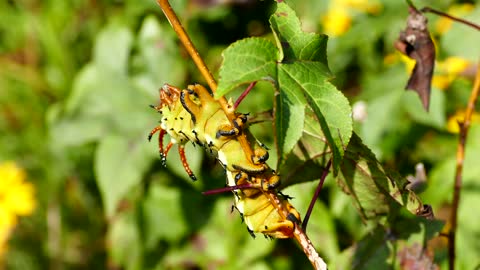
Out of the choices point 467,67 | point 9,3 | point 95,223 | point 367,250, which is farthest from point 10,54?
point 367,250

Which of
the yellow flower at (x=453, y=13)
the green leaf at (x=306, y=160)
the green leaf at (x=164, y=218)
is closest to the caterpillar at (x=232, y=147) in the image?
the green leaf at (x=306, y=160)

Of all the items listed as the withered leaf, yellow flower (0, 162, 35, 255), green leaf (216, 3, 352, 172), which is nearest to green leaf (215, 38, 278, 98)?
green leaf (216, 3, 352, 172)

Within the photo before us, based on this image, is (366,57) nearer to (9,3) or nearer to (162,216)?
(162,216)

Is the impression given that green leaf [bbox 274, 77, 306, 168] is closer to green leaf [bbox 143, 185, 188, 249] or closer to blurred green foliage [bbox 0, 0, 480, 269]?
blurred green foliage [bbox 0, 0, 480, 269]

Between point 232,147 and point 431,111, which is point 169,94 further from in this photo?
point 431,111

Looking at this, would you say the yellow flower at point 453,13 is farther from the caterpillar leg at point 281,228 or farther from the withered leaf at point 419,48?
the caterpillar leg at point 281,228

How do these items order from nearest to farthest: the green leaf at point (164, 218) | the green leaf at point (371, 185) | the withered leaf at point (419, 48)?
1. the green leaf at point (371, 185)
2. the withered leaf at point (419, 48)
3. the green leaf at point (164, 218)
